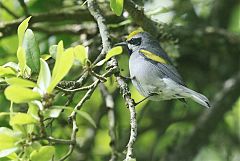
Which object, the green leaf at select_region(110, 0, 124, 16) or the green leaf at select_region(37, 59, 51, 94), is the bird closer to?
the green leaf at select_region(110, 0, 124, 16)

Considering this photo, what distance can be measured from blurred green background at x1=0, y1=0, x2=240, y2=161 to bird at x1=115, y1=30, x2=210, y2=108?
19cm

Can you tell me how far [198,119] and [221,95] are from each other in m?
0.22

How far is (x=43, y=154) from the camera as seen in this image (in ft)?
5.45

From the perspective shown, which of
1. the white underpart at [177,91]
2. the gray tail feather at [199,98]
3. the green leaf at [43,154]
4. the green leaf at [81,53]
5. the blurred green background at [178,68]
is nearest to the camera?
the green leaf at [43,154]

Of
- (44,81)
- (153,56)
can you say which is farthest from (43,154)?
(153,56)

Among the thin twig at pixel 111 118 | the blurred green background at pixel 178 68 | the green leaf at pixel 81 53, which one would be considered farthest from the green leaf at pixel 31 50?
the blurred green background at pixel 178 68

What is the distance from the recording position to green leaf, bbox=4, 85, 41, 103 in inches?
60.2

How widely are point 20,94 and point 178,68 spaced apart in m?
2.19

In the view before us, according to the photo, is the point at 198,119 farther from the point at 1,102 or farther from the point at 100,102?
the point at 1,102

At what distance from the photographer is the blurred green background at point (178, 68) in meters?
3.21

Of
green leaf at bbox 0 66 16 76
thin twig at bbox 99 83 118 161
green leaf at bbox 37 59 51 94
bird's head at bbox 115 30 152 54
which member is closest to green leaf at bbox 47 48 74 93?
green leaf at bbox 37 59 51 94

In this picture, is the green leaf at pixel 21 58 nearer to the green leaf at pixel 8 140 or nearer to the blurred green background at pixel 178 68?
the green leaf at pixel 8 140

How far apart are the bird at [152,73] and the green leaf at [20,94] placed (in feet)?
3.45

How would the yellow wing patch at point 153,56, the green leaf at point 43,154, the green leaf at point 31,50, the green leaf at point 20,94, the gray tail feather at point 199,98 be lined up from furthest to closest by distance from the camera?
the yellow wing patch at point 153,56, the gray tail feather at point 199,98, the green leaf at point 31,50, the green leaf at point 43,154, the green leaf at point 20,94
